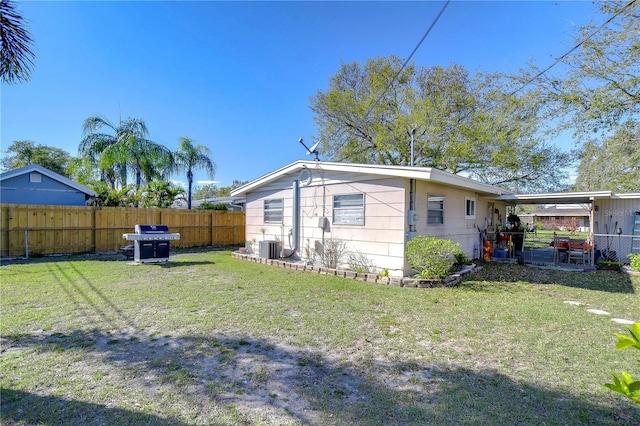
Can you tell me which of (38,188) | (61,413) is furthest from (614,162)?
(38,188)

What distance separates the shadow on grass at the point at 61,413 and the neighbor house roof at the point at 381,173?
626 centimetres

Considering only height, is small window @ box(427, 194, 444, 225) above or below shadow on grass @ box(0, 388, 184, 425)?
above

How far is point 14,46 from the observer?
3652mm

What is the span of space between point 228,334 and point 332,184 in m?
5.78

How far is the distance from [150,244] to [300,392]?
8534mm

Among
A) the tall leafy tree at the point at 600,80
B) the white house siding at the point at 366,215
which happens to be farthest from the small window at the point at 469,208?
the tall leafy tree at the point at 600,80

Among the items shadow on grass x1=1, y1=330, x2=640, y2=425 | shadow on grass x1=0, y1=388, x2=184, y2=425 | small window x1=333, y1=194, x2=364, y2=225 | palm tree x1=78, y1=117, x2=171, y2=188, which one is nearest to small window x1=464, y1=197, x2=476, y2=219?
small window x1=333, y1=194, x2=364, y2=225

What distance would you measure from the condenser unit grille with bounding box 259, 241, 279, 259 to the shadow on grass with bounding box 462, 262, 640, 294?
5.59 m

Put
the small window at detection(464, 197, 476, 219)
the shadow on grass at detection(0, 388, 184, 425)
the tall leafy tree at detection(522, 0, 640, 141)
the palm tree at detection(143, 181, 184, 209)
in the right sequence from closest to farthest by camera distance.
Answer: the shadow on grass at detection(0, 388, 184, 425) → the tall leafy tree at detection(522, 0, 640, 141) → the small window at detection(464, 197, 476, 219) → the palm tree at detection(143, 181, 184, 209)

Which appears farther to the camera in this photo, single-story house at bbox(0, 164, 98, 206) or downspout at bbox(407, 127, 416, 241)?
single-story house at bbox(0, 164, 98, 206)

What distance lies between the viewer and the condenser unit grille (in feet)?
33.1

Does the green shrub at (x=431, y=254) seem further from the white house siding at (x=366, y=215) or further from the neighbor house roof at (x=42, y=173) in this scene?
the neighbor house roof at (x=42, y=173)

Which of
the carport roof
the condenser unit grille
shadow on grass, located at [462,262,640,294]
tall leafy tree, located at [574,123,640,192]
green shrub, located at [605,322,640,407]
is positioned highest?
tall leafy tree, located at [574,123,640,192]

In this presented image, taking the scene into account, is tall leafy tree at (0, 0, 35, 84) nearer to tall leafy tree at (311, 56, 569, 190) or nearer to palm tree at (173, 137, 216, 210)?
tall leafy tree at (311, 56, 569, 190)
